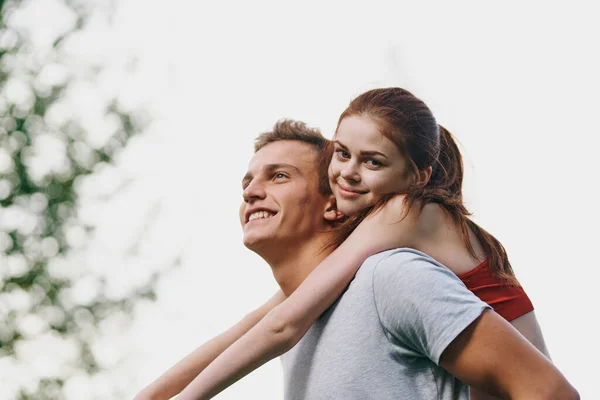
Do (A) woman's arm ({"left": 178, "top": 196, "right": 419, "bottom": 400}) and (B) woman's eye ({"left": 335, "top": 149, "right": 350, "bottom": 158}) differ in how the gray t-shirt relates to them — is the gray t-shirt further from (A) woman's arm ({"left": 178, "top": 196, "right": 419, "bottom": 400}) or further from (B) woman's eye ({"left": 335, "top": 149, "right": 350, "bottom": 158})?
(B) woman's eye ({"left": 335, "top": 149, "right": 350, "bottom": 158})

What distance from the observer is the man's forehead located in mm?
2641

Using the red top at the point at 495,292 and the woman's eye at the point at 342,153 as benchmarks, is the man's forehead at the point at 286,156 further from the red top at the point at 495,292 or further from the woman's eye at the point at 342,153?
the red top at the point at 495,292

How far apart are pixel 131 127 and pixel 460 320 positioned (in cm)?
1278

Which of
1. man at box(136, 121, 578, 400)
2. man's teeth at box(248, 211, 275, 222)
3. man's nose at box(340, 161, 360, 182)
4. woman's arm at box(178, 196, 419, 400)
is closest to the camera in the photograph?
man at box(136, 121, 578, 400)

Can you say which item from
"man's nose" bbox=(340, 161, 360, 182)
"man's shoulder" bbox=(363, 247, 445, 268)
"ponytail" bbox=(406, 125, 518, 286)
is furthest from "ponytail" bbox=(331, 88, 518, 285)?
"man's shoulder" bbox=(363, 247, 445, 268)

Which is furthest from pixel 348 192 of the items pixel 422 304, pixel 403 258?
pixel 422 304

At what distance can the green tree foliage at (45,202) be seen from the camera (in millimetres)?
12344

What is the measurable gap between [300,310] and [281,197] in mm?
547

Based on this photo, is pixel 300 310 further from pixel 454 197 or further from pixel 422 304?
pixel 454 197

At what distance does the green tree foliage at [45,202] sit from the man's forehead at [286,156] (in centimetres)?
1051

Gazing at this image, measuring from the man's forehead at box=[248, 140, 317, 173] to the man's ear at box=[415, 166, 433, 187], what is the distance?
37 centimetres

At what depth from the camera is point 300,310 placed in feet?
6.80

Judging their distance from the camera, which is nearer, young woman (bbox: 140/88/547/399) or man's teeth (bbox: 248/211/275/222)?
young woman (bbox: 140/88/547/399)

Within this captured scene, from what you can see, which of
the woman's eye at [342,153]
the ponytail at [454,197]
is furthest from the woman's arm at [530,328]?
the woman's eye at [342,153]
